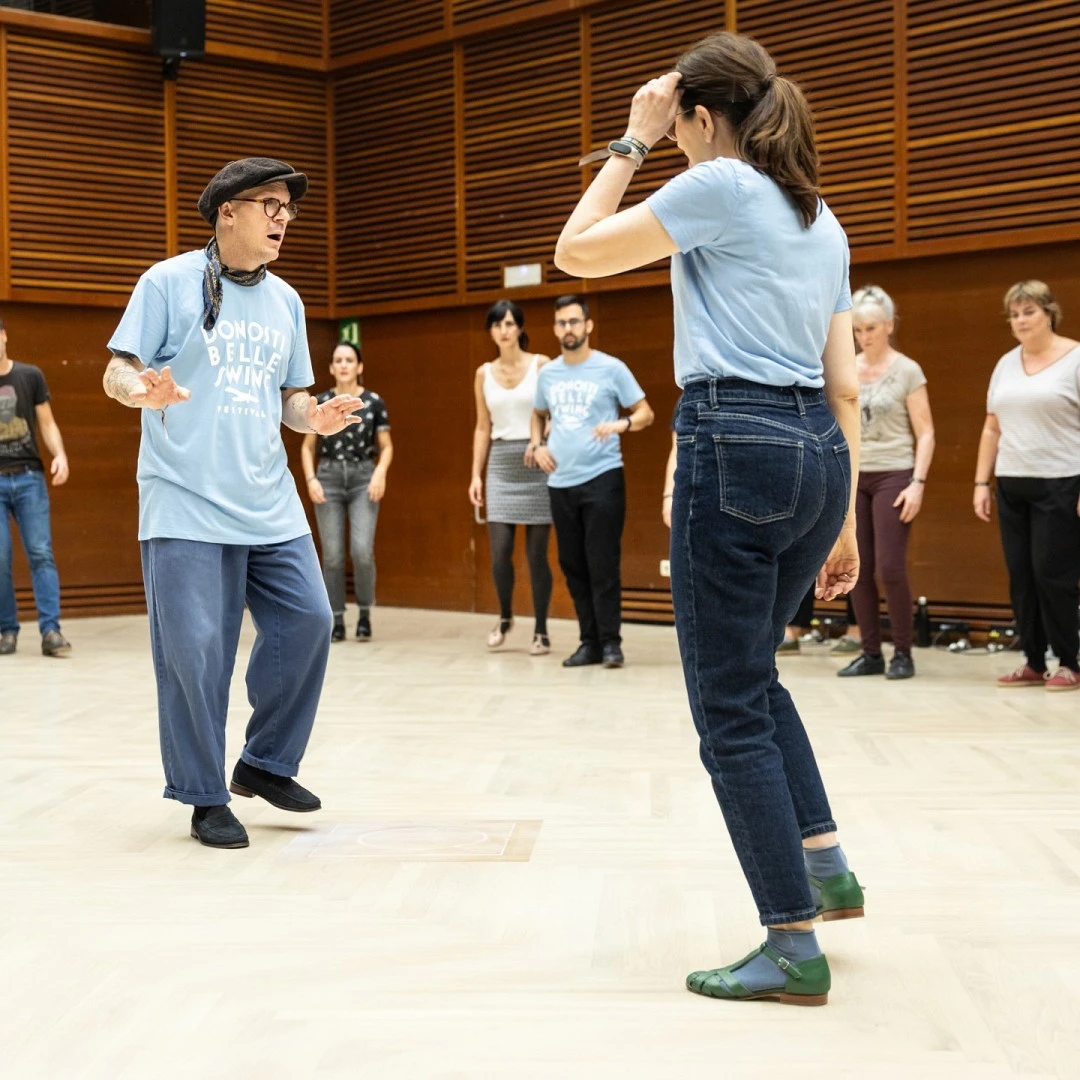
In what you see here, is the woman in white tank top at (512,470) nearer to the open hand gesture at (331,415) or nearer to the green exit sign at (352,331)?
the green exit sign at (352,331)

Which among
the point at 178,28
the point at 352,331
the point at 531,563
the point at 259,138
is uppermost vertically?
the point at 178,28

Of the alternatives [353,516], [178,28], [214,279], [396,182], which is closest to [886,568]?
[353,516]

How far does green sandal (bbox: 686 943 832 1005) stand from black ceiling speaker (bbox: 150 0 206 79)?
293 inches

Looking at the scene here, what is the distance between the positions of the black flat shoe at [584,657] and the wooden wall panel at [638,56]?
2.36 metres

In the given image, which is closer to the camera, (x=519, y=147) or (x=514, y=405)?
(x=514, y=405)

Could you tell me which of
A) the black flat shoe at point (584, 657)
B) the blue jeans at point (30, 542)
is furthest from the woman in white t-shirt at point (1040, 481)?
the blue jeans at point (30, 542)

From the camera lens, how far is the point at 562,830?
10.7 feet

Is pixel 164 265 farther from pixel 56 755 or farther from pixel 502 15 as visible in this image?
pixel 502 15

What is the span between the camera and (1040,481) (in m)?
5.27

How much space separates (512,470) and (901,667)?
199 cm

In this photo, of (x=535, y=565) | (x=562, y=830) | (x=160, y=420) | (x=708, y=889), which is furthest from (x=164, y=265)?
(x=535, y=565)

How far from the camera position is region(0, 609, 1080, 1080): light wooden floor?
2.01 metres

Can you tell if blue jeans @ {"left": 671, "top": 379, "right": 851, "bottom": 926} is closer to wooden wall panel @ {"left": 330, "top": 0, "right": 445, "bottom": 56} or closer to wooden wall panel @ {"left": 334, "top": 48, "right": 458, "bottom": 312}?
wooden wall panel @ {"left": 334, "top": 48, "right": 458, "bottom": 312}

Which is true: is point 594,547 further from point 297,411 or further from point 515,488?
point 297,411
